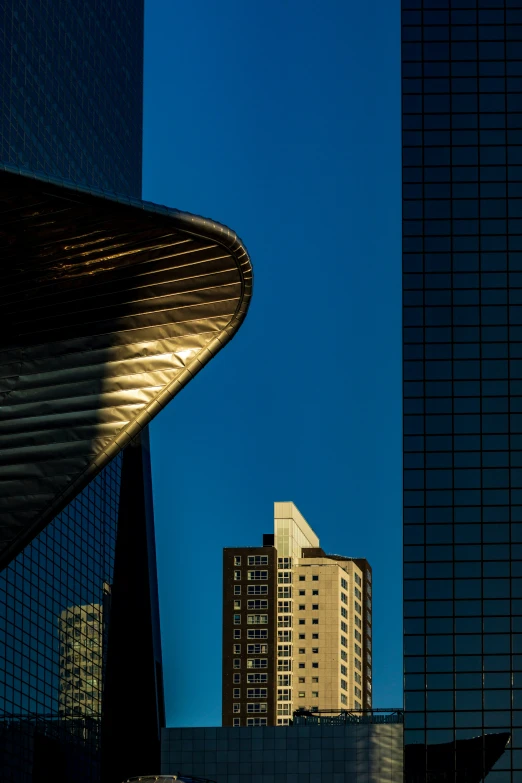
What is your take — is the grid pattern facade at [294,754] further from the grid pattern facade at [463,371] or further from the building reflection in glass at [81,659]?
the building reflection in glass at [81,659]

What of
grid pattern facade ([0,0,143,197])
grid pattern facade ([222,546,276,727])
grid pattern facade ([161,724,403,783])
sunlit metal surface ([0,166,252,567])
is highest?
grid pattern facade ([0,0,143,197])

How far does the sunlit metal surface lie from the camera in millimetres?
30219

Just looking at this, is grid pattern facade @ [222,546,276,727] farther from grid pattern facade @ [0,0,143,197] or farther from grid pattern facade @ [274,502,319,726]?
grid pattern facade @ [0,0,143,197]

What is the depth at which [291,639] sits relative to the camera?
18025cm

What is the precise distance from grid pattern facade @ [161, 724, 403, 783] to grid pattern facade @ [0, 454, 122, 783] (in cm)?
1010

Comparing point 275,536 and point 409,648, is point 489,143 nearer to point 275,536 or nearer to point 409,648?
point 409,648

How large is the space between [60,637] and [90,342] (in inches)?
3072

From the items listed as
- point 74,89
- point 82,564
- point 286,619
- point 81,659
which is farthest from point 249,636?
point 74,89

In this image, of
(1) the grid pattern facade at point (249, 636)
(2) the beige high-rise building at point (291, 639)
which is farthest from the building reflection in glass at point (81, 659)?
(2) the beige high-rise building at point (291, 639)

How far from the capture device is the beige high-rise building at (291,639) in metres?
174

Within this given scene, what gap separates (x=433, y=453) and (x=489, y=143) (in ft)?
72.7

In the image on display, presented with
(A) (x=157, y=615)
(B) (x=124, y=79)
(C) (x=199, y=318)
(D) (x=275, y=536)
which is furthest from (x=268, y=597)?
(C) (x=199, y=318)

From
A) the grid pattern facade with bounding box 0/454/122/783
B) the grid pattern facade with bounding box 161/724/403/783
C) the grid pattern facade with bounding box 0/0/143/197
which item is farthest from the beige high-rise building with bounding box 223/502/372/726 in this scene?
the grid pattern facade with bounding box 161/724/403/783

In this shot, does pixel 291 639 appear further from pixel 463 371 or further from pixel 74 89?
pixel 463 371
